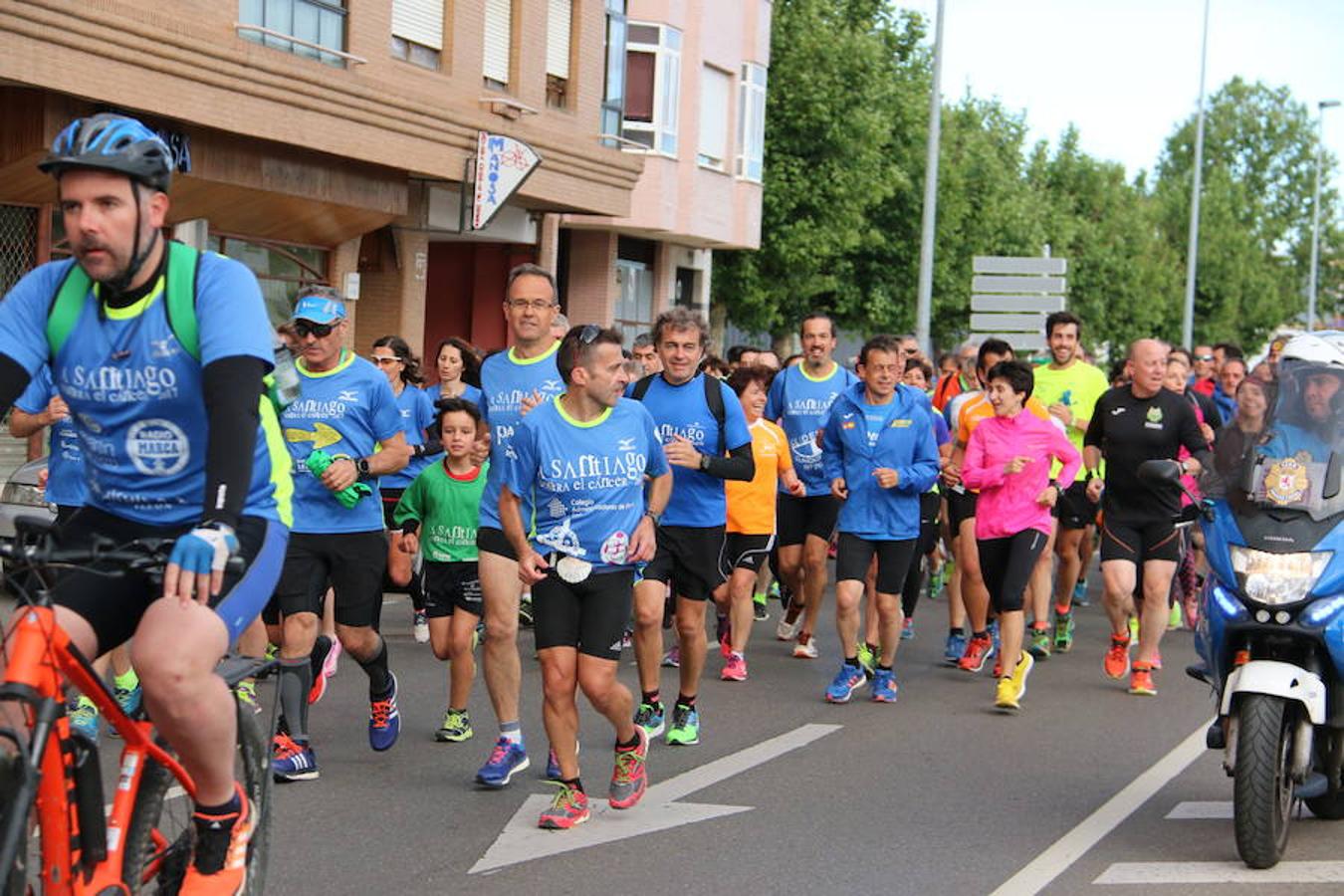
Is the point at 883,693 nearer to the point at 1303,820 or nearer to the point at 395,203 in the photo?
the point at 1303,820

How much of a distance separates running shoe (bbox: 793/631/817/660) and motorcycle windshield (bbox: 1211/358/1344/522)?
5.68 m

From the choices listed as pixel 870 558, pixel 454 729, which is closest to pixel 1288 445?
pixel 454 729

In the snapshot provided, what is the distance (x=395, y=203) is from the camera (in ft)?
77.2

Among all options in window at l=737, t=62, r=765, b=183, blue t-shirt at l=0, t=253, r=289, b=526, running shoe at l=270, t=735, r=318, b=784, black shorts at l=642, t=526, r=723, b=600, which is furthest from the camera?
window at l=737, t=62, r=765, b=183

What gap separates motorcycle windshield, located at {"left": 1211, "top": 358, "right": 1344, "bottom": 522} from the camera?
24.4 feet

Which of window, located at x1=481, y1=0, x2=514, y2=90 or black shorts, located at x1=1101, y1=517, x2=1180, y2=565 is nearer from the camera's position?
black shorts, located at x1=1101, y1=517, x2=1180, y2=565

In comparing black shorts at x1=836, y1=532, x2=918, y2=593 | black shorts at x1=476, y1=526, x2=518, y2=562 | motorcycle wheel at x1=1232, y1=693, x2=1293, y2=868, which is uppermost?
black shorts at x1=476, y1=526, x2=518, y2=562

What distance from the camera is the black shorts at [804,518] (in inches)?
516

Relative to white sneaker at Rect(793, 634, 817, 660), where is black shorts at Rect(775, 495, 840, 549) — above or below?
above

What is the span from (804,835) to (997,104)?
57.6 m

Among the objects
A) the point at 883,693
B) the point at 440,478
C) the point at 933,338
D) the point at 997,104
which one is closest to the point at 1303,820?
the point at 883,693

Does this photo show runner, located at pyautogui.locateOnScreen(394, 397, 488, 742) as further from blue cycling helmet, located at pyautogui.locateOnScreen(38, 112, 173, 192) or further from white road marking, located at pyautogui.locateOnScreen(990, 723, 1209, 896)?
blue cycling helmet, located at pyautogui.locateOnScreen(38, 112, 173, 192)

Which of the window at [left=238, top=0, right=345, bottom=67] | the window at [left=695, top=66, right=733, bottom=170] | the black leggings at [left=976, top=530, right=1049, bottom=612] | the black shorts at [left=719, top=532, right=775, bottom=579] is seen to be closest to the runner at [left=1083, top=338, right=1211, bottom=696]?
the black leggings at [left=976, top=530, right=1049, bottom=612]

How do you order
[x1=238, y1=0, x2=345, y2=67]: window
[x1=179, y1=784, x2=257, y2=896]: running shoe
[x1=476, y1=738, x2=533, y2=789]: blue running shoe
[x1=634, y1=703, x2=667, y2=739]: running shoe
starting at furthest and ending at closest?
[x1=238, y1=0, x2=345, y2=67]: window < [x1=634, y1=703, x2=667, y2=739]: running shoe < [x1=476, y1=738, x2=533, y2=789]: blue running shoe < [x1=179, y1=784, x2=257, y2=896]: running shoe
